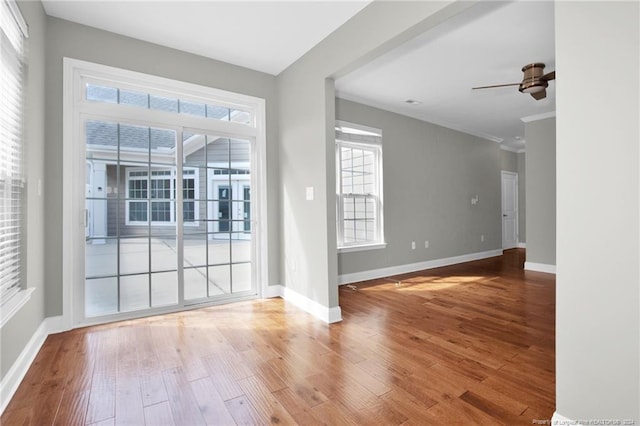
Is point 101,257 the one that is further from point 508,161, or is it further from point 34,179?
point 508,161

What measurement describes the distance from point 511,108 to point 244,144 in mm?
4301

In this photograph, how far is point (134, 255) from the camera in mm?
3191

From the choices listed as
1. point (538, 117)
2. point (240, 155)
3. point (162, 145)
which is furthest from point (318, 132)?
point (538, 117)

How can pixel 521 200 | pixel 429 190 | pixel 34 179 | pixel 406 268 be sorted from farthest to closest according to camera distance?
pixel 521 200 → pixel 429 190 → pixel 406 268 → pixel 34 179

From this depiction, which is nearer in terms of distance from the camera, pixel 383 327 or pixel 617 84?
pixel 617 84

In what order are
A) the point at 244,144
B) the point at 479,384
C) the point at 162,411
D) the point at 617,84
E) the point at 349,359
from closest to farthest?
the point at 617,84, the point at 162,411, the point at 479,384, the point at 349,359, the point at 244,144

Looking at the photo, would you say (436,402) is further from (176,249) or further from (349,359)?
(176,249)

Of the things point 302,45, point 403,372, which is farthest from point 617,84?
point 302,45

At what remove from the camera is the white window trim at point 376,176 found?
4641 mm

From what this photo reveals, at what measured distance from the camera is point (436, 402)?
177cm

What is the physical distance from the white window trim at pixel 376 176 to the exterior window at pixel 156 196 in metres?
2.10

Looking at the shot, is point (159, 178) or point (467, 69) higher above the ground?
point (467, 69)

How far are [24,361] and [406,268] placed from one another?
4735mm

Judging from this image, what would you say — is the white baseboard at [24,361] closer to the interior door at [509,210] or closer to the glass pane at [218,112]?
the glass pane at [218,112]
